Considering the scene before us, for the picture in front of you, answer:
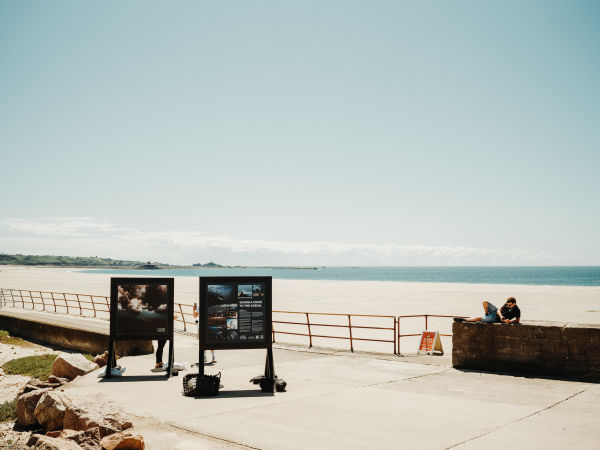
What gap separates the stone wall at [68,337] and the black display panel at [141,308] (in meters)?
3.94

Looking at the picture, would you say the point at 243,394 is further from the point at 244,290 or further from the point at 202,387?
the point at 244,290

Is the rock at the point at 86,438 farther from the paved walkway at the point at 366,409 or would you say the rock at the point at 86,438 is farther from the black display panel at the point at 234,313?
the black display panel at the point at 234,313

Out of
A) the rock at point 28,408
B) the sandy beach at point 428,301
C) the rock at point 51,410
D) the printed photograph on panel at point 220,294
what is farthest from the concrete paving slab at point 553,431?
the sandy beach at point 428,301

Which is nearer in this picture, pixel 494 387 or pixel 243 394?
pixel 243 394

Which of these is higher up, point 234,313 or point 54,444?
point 234,313

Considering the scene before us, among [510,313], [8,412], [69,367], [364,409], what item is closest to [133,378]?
[69,367]

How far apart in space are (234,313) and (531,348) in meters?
6.59

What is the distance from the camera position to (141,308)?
458 inches

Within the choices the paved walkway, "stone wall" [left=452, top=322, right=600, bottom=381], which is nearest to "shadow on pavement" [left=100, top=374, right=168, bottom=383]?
the paved walkway

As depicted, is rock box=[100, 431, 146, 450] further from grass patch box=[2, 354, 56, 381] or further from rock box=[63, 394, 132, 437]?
grass patch box=[2, 354, 56, 381]

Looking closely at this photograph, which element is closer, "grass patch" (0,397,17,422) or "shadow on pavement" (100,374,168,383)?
"grass patch" (0,397,17,422)

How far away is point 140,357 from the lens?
14680mm

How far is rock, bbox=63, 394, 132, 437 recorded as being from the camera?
7137mm

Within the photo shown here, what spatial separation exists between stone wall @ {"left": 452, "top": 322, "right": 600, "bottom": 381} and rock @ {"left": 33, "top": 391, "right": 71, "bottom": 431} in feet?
28.3
